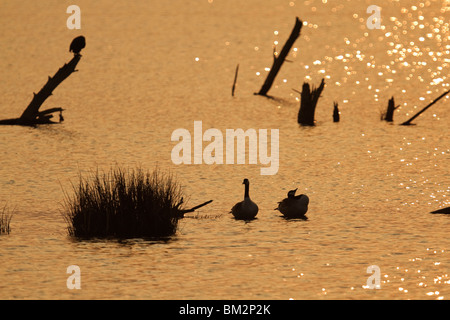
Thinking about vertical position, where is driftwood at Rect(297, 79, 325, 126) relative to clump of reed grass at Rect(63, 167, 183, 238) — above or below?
above

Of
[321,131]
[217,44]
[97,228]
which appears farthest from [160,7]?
[97,228]

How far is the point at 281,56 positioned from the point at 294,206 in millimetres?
23028

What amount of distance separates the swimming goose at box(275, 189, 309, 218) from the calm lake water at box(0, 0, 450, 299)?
261 mm

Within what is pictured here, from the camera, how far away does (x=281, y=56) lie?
47.4 metres

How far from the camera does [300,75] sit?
203ft

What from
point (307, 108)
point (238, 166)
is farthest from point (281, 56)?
point (238, 166)

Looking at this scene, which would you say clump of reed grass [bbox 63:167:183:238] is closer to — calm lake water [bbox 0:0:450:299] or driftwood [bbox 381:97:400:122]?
calm lake water [bbox 0:0:450:299]

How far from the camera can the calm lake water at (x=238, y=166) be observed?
65.9 feet

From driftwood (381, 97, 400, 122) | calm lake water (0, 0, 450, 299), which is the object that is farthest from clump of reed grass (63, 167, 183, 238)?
driftwood (381, 97, 400, 122)

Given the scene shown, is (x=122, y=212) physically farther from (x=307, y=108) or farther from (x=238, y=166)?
(x=307, y=108)

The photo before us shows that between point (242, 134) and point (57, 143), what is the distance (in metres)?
6.64

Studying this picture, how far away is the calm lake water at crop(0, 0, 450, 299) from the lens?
65.9 feet

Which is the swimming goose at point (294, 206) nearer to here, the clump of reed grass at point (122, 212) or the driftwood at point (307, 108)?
the clump of reed grass at point (122, 212)

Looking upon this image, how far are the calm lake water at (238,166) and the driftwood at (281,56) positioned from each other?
0.85 metres
